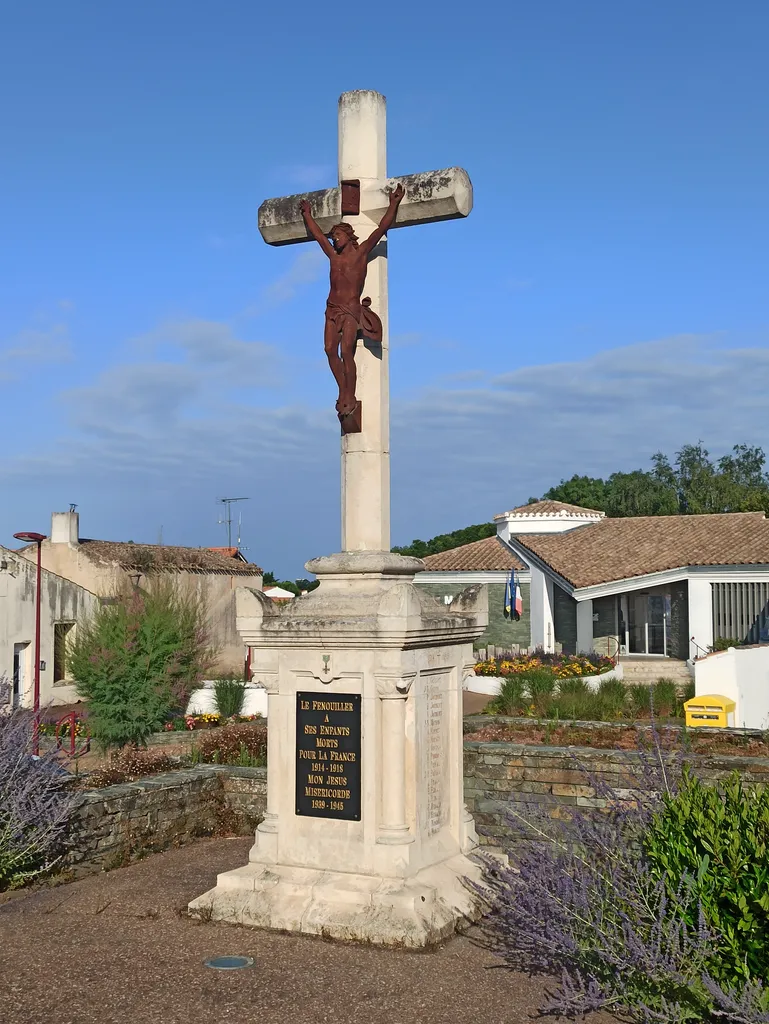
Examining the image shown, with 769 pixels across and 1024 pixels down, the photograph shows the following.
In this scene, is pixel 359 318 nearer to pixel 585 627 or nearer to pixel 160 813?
pixel 160 813

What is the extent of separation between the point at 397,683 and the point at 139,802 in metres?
3.60

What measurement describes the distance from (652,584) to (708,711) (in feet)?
36.3

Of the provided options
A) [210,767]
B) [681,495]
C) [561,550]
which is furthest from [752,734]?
[681,495]

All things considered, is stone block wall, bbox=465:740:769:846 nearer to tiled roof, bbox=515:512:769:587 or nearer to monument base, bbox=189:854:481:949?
monument base, bbox=189:854:481:949

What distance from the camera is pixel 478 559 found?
127ft

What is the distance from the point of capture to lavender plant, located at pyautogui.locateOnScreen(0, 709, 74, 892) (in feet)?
25.4

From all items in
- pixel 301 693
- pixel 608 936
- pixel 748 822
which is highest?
pixel 301 693

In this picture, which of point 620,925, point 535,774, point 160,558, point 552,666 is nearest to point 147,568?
point 160,558

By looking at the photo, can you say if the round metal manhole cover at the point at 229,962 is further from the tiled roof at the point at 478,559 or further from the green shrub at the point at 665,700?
the tiled roof at the point at 478,559

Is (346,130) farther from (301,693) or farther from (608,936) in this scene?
(608,936)

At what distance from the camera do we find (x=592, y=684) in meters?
23.0

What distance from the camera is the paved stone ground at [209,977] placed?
17.7 feet

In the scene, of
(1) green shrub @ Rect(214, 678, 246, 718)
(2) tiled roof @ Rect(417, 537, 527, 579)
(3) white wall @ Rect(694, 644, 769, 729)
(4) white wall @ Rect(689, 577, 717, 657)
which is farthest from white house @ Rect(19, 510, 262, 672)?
(3) white wall @ Rect(694, 644, 769, 729)

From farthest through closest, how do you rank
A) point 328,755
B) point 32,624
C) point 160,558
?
1. point 160,558
2. point 32,624
3. point 328,755
